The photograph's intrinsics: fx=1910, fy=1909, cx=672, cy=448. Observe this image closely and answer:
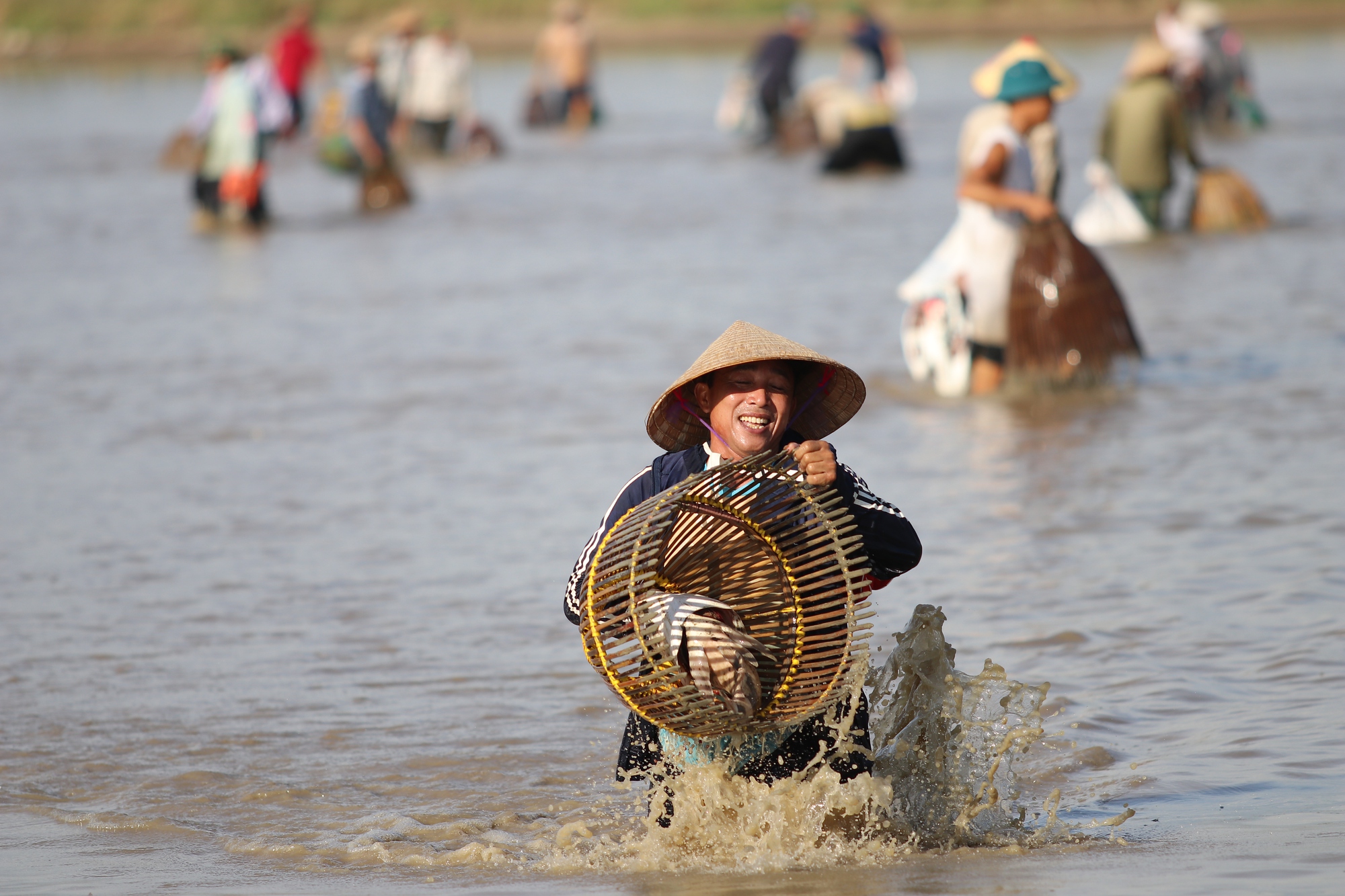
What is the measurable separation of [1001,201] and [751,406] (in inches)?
204

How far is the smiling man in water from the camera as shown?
3.95 metres

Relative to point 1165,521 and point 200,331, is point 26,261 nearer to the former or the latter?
point 200,331

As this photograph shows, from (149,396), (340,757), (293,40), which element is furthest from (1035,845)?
(293,40)

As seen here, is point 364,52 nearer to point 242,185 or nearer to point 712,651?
point 242,185

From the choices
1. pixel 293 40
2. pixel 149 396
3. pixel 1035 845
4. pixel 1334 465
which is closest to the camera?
pixel 1035 845

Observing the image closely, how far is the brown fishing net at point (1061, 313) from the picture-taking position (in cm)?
923

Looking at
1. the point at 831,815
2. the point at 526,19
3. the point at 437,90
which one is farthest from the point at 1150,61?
the point at 526,19

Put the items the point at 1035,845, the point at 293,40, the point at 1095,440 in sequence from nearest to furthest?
1. the point at 1035,845
2. the point at 1095,440
3. the point at 293,40

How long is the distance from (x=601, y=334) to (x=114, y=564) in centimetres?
519

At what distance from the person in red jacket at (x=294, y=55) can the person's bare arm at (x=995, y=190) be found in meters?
17.9

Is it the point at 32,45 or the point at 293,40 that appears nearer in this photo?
the point at 293,40

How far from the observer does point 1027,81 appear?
29.3 ft

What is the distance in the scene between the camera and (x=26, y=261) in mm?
16531

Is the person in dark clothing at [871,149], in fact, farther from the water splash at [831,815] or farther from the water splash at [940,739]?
the water splash at [940,739]
